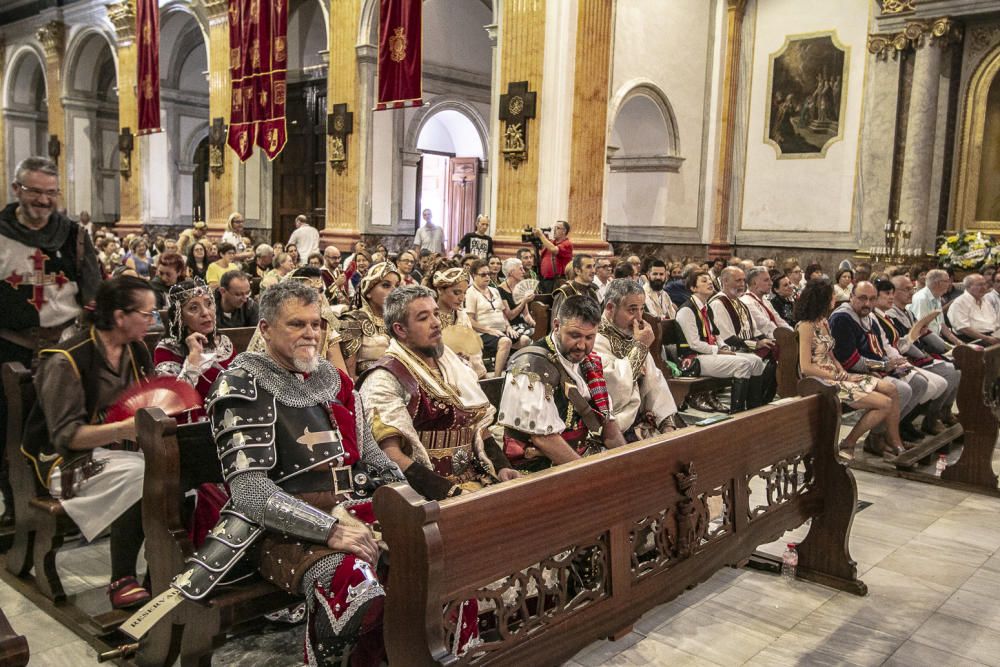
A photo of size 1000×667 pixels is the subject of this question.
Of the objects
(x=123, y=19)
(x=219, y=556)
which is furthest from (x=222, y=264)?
(x=123, y=19)

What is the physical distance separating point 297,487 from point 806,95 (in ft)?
41.1

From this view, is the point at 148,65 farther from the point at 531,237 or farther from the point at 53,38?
the point at 531,237

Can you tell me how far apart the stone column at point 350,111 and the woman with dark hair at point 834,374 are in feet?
29.5

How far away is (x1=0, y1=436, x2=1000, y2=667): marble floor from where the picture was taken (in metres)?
3.07

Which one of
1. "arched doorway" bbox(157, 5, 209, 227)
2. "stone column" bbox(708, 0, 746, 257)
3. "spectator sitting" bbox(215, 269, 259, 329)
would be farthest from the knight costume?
"arched doorway" bbox(157, 5, 209, 227)

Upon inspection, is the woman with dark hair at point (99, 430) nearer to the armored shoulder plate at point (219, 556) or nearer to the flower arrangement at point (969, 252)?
the armored shoulder plate at point (219, 556)

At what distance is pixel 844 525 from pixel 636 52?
976cm

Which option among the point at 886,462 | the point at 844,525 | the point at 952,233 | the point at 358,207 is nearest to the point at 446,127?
the point at 358,207

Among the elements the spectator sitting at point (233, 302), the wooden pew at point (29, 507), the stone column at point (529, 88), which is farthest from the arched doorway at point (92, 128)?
the wooden pew at point (29, 507)

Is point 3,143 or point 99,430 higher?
point 3,143

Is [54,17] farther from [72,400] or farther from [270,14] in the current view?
[72,400]

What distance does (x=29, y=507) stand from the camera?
3.27m

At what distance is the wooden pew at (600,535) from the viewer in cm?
199

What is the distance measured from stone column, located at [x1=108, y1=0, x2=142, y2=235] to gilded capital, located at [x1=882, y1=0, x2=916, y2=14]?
1362cm
